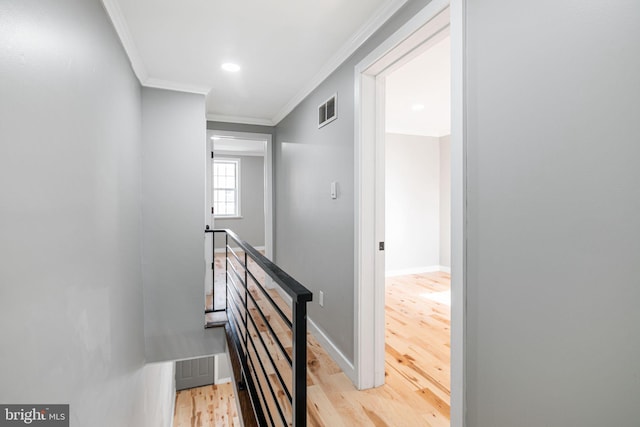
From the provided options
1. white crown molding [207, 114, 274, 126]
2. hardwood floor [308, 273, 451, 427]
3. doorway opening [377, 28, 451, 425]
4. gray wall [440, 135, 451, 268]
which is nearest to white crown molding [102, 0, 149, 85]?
white crown molding [207, 114, 274, 126]

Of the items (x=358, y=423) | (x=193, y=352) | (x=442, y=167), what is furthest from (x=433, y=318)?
(x=442, y=167)

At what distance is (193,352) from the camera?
124 inches

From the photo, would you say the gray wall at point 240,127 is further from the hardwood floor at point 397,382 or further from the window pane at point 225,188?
the window pane at point 225,188

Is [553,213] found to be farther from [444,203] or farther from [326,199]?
[444,203]

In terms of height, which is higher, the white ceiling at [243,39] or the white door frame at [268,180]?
the white ceiling at [243,39]

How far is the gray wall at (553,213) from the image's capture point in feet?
2.74

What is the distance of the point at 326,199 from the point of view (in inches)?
109

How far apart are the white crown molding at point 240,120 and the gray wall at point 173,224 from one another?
3.35ft

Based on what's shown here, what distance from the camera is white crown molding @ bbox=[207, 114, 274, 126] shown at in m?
4.19

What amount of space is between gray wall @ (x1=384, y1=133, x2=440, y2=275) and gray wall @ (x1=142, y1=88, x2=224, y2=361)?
133 inches

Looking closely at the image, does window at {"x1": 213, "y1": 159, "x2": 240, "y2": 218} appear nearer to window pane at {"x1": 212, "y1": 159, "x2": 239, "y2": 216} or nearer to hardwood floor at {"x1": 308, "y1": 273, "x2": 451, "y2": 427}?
window pane at {"x1": 212, "y1": 159, "x2": 239, "y2": 216}

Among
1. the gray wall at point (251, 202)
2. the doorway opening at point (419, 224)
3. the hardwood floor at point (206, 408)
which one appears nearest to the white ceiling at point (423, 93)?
the doorway opening at point (419, 224)

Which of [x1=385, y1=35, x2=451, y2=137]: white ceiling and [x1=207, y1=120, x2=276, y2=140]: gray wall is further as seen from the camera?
[x1=207, y1=120, x2=276, y2=140]: gray wall

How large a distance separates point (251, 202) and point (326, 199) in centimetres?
505
